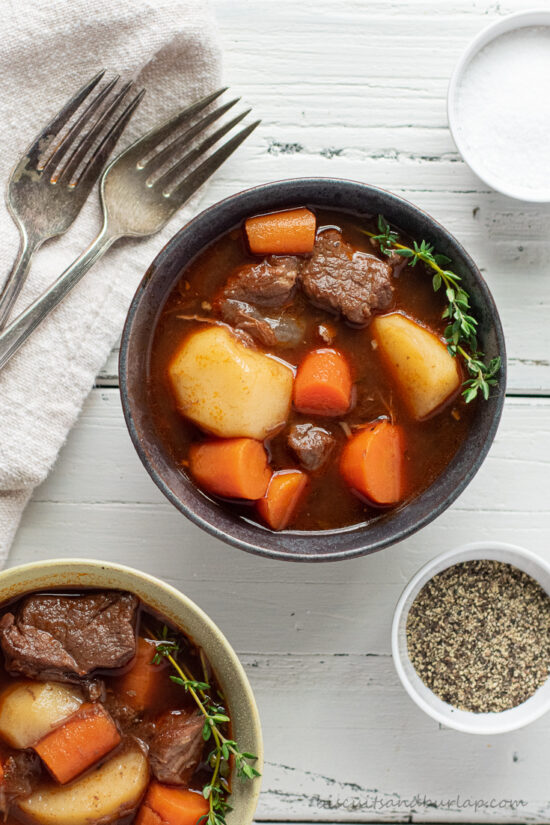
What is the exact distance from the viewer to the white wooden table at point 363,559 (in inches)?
96.9

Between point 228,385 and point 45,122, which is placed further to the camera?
point 45,122

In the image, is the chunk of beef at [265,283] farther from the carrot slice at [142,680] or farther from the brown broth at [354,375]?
the carrot slice at [142,680]

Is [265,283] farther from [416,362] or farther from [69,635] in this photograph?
[69,635]

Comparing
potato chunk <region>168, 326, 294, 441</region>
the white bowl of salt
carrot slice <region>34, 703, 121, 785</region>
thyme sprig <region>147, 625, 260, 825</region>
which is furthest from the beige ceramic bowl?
the white bowl of salt

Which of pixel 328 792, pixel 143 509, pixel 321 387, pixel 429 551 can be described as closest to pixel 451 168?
pixel 321 387

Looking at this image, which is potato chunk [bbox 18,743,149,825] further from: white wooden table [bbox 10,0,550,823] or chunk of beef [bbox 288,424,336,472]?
chunk of beef [bbox 288,424,336,472]

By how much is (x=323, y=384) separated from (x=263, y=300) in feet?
0.87

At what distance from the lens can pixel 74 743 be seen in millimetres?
2166

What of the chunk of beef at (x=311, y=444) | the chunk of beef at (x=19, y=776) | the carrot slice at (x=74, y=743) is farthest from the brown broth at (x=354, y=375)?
the chunk of beef at (x=19, y=776)

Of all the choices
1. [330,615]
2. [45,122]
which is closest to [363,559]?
[330,615]

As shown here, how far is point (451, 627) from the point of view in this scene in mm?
2490

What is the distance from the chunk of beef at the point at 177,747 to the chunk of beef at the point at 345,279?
1.12 meters

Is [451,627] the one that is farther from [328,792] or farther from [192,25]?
[192,25]

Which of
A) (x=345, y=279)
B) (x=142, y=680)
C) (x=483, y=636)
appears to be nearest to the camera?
(x=345, y=279)
